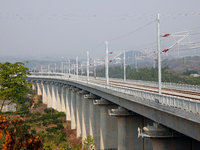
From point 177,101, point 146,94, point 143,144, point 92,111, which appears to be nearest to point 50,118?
point 92,111

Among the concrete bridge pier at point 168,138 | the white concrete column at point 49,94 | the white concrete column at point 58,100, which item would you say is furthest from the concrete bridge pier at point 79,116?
the concrete bridge pier at point 168,138

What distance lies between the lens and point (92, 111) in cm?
5238

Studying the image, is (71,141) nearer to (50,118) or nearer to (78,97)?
(78,97)

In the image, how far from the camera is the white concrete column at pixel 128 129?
101 feet

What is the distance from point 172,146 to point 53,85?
301ft

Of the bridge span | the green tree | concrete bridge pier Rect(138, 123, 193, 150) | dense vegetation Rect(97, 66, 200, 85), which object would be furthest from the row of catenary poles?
dense vegetation Rect(97, 66, 200, 85)

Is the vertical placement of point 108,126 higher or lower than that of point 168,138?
lower

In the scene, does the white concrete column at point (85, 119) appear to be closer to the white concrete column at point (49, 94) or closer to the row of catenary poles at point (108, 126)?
the row of catenary poles at point (108, 126)

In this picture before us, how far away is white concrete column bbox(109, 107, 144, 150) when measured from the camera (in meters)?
30.8

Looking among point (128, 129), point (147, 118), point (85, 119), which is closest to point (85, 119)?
point (85, 119)

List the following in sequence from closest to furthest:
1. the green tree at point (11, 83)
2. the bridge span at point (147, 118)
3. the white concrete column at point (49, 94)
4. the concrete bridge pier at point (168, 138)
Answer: the green tree at point (11, 83) → the bridge span at point (147, 118) → the concrete bridge pier at point (168, 138) → the white concrete column at point (49, 94)

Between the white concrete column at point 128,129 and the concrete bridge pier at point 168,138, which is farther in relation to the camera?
the white concrete column at point 128,129

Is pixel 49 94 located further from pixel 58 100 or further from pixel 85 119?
pixel 85 119

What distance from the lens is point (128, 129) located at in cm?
3152
